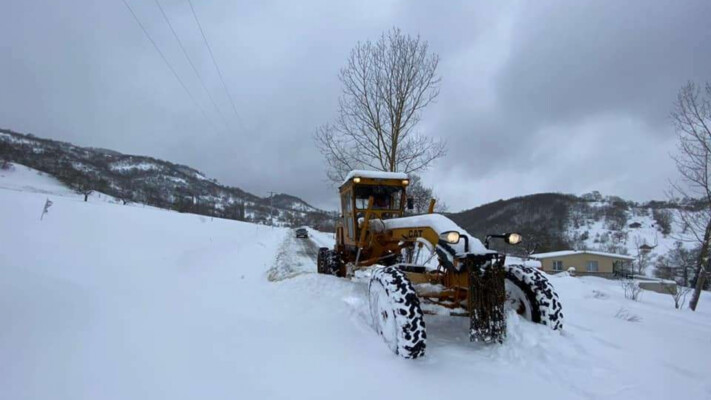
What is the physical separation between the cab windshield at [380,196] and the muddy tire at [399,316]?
10.6 feet

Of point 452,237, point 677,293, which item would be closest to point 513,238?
point 452,237

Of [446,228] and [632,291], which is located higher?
[446,228]

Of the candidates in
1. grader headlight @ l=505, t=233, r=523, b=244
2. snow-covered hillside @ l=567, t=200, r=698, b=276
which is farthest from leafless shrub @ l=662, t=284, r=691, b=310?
snow-covered hillside @ l=567, t=200, r=698, b=276

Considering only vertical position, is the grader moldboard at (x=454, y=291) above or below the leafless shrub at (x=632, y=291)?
above

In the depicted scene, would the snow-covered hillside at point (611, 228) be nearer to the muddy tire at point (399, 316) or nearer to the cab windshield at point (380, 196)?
the cab windshield at point (380, 196)

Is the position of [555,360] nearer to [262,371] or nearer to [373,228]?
[262,371]

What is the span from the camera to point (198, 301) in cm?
547

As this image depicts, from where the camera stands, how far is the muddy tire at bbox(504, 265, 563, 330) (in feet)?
13.8

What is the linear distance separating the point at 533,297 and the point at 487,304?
855 millimetres

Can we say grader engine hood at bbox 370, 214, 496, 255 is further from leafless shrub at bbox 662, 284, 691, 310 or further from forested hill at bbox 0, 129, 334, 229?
forested hill at bbox 0, 129, 334, 229

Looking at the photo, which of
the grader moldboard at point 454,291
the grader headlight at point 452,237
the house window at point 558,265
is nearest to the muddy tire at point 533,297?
the grader moldboard at point 454,291

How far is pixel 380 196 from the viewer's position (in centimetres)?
765

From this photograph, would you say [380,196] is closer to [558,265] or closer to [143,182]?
[558,265]

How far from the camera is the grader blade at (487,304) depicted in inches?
154
